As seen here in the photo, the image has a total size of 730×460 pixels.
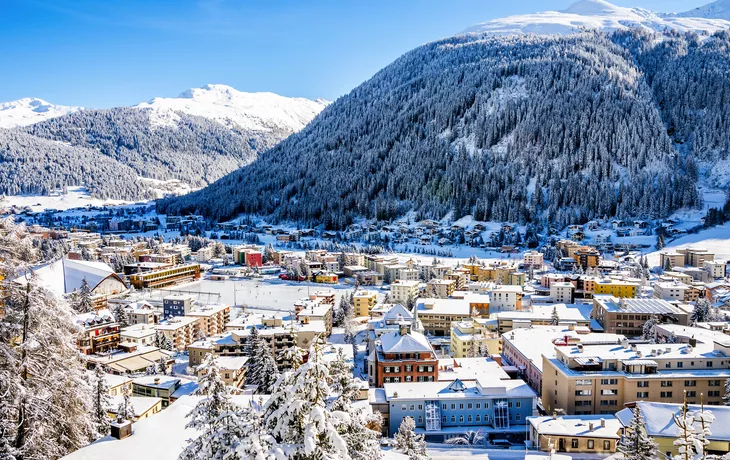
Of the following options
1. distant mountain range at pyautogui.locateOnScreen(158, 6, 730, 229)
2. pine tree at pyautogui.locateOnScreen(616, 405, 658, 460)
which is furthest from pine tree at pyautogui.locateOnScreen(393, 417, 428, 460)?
distant mountain range at pyautogui.locateOnScreen(158, 6, 730, 229)

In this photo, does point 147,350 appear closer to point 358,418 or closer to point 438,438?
point 438,438

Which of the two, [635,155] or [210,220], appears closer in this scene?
[635,155]

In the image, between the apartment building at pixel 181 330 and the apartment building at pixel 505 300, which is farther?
the apartment building at pixel 505 300

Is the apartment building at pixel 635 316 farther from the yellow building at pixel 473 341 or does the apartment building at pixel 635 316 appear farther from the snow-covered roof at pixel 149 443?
the snow-covered roof at pixel 149 443

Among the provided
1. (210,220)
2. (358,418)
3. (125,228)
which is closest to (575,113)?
(210,220)

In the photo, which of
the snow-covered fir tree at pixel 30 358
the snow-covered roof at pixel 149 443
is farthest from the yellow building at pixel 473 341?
the snow-covered fir tree at pixel 30 358

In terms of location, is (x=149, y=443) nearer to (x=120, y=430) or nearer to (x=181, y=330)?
(x=120, y=430)
